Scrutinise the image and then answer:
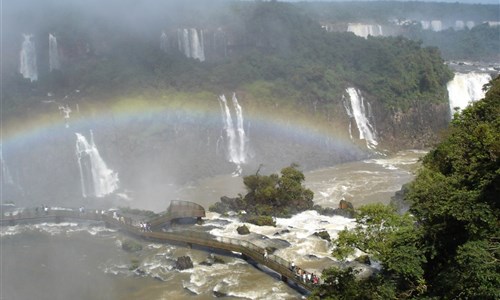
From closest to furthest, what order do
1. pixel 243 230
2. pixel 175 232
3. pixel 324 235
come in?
pixel 324 235 → pixel 243 230 → pixel 175 232

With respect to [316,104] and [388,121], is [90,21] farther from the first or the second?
[388,121]

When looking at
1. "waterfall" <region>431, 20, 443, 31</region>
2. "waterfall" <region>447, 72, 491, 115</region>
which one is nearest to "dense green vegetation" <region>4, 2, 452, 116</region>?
"waterfall" <region>447, 72, 491, 115</region>

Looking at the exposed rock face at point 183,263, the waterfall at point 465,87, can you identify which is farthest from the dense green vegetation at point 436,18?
the exposed rock face at point 183,263

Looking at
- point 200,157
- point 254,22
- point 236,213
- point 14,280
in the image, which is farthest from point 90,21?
point 14,280

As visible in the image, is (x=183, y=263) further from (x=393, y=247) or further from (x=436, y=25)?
(x=436, y=25)

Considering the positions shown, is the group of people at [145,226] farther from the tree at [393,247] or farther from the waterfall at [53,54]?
the waterfall at [53,54]

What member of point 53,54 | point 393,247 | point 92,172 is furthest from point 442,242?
point 53,54

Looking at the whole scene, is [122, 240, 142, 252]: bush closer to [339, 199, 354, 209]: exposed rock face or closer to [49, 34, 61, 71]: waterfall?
[339, 199, 354, 209]: exposed rock face
